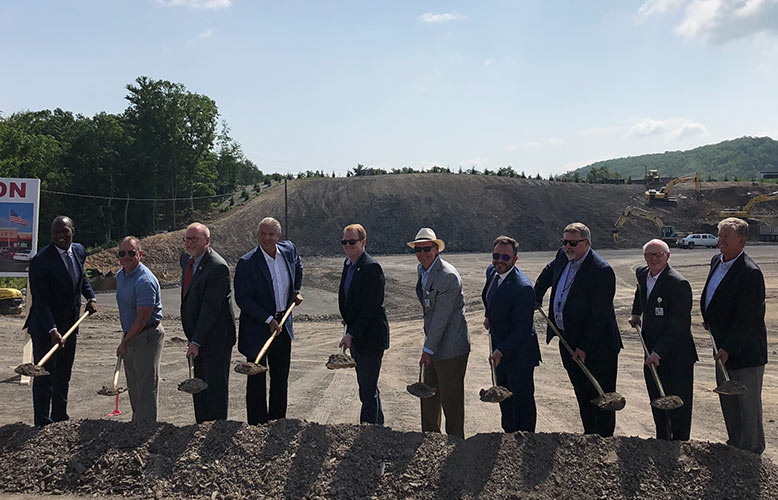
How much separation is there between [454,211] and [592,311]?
4090cm

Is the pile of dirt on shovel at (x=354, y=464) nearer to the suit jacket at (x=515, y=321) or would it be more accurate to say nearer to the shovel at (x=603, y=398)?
the shovel at (x=603, y=398)

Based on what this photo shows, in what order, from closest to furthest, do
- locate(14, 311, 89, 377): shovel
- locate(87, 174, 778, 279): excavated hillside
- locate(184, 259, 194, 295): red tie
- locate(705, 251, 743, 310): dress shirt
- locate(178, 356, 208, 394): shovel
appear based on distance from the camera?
1. locate(705, 251, 743, 310): dress shirt
2. locate(178, 356, 208, 394): shovel
3. locate(14, 311, 89, 377): shovel
4. locate(184, 259, 194, 295): red tie
5. locate(87, 174, 778, 279): excavated hillside

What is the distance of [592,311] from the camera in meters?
4.82

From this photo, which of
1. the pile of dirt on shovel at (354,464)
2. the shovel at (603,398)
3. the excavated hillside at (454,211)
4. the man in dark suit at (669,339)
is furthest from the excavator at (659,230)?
the pile of dirt on shovel at (354,464)

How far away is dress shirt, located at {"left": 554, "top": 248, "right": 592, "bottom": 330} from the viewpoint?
16.3 feet

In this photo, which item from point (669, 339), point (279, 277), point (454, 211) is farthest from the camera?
point (454, 211)

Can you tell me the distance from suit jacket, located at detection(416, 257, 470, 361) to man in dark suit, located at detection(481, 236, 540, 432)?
0.29 m

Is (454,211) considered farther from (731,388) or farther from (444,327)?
(731,388)

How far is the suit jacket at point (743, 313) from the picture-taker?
4.50m

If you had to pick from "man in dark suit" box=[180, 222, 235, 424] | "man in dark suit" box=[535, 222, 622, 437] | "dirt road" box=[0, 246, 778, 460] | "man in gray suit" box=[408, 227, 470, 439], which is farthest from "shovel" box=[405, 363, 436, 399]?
"dirt road" box=[0, 246, 778, 460]

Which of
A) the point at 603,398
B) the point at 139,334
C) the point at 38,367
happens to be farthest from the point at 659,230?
the point at 38,367

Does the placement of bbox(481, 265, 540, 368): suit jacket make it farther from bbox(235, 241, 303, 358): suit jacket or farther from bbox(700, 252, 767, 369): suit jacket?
bbox(235, 241, 303, 358): suit jacket

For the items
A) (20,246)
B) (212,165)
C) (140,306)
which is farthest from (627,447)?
(212,165)

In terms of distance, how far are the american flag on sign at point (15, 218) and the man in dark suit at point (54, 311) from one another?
4.38 meters
